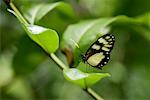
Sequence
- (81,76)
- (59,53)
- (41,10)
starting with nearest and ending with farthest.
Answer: (81,76), (41,10), (59,53)

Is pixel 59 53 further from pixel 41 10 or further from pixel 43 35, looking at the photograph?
pixel 43 35

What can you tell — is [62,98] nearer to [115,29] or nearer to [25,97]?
[25,97]

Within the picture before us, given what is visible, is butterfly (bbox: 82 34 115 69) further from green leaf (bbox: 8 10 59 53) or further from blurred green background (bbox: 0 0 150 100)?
blurred green background (bbox: 0 0 150 100)

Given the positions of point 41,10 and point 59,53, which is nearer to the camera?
point 41,10

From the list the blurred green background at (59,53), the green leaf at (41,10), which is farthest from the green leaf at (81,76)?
the blurred green background at (59,53)

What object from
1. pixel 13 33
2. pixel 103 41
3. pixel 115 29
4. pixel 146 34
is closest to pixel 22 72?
pixel 13 33

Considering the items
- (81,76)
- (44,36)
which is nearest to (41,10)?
(44,36)

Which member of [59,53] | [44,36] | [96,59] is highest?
[44,36]
